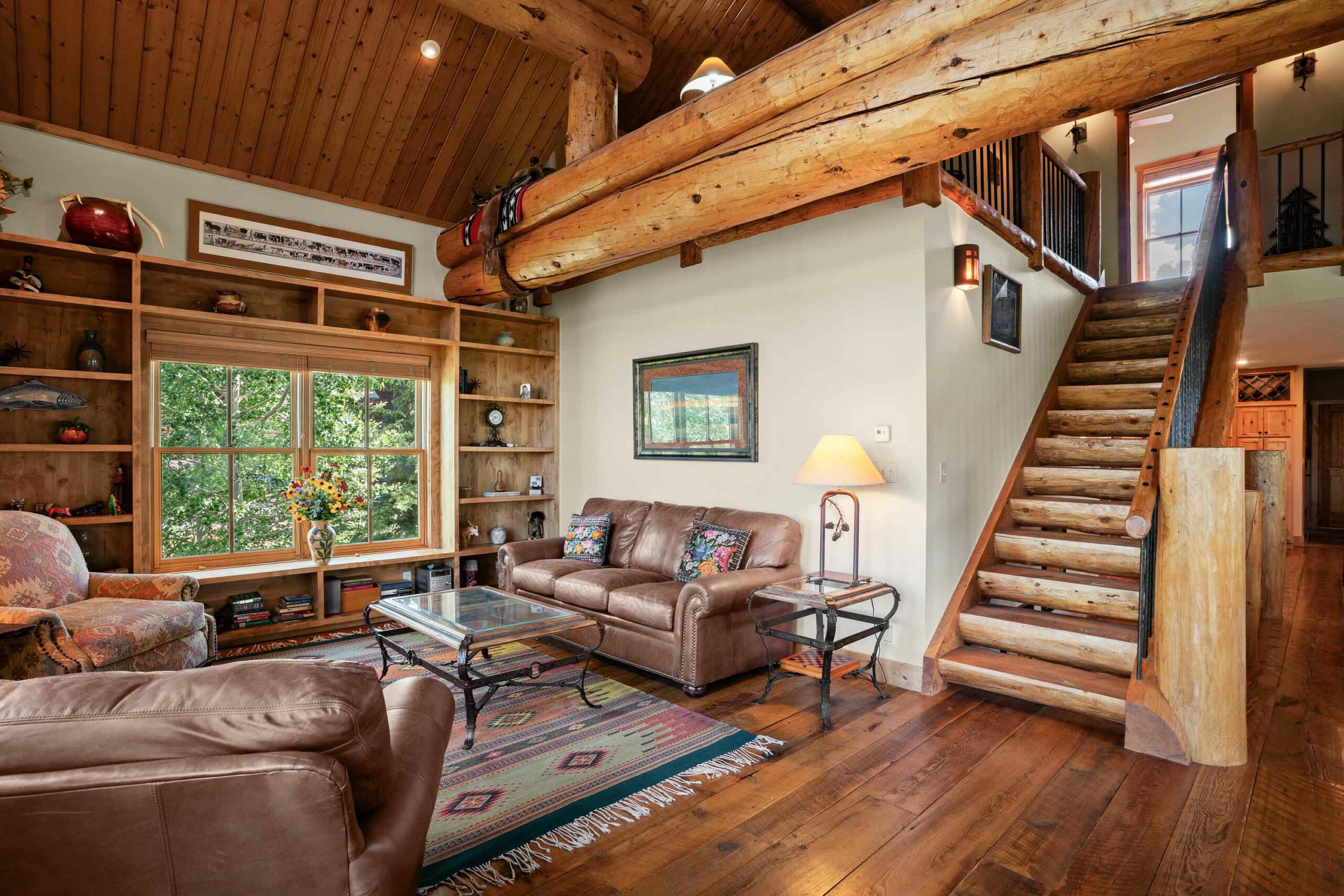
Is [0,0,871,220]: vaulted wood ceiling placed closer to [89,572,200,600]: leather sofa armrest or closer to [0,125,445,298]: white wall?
[0,125,445,298]: white wall

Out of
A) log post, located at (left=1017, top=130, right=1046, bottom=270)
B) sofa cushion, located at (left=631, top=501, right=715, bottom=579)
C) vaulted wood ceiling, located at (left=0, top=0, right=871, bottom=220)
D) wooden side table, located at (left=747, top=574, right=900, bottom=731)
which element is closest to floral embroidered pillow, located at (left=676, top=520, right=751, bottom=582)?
sofa cushion, located at (left=631, top=501, right=715, bottom=579)

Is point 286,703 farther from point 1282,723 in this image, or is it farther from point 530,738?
point 1282,723

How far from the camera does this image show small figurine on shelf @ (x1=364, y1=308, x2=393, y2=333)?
512 centimetres

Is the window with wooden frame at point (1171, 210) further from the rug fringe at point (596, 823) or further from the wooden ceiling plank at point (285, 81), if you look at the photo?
the wooden ceiling plank at point (285, 81)

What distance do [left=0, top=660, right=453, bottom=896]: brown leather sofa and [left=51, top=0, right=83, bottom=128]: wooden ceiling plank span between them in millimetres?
4353

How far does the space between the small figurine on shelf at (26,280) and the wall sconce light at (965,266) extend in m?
5.13

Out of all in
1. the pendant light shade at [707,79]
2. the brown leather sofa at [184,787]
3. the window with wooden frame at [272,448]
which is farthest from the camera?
the window with wooden frame at [272,448]

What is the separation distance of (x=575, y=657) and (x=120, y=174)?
4182 millimetres

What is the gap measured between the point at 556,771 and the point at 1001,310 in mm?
3732

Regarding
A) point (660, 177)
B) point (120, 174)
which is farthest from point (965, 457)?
point (120, 174)

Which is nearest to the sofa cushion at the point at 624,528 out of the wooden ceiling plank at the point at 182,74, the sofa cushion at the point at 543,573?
the sofa cushion at the point at 543,573

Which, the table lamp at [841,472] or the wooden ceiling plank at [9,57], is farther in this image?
the wooden ceiling plank at [9,57]

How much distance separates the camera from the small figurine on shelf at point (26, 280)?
3.80 meters

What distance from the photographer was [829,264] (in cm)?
407
